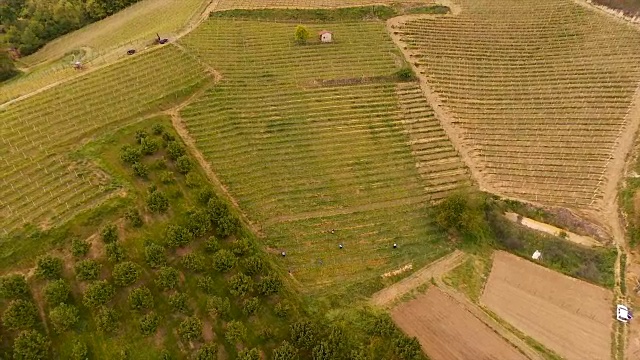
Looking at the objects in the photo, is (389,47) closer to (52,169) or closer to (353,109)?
(353,109)

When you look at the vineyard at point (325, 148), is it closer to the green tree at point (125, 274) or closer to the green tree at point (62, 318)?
the green tree at point (125, 274)

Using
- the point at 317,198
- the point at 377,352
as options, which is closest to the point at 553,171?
the point at 317,198

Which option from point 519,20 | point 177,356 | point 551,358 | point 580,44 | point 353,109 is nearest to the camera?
Result: point 177,356

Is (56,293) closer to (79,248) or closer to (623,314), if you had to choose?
(79,248)

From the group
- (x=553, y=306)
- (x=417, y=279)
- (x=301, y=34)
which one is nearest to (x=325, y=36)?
(x=301, y=34)

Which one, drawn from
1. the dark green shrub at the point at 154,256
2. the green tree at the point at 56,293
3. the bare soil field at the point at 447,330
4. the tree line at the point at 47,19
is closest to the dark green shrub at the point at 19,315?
the green tree at the point at 56,293

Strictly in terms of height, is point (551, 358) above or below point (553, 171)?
below

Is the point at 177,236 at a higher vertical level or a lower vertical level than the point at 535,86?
lower
